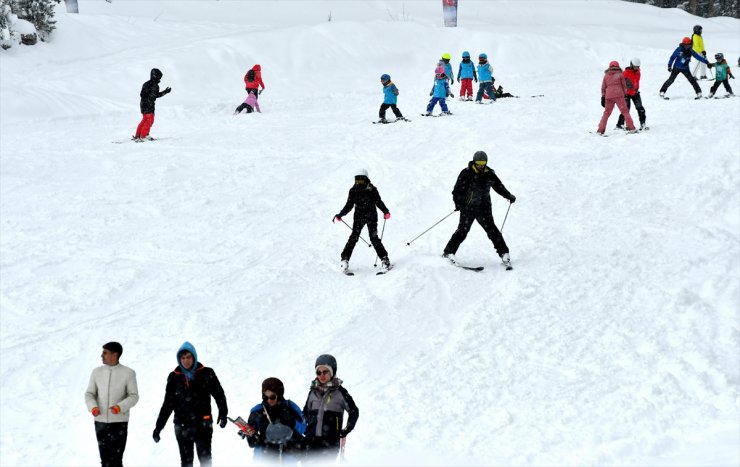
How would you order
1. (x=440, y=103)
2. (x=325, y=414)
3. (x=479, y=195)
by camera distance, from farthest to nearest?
(x=440, y=103), (x=479, y=195), (x=325, y=414)

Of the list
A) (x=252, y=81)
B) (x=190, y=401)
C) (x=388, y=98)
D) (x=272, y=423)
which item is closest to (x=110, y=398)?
(x=190, y=401)

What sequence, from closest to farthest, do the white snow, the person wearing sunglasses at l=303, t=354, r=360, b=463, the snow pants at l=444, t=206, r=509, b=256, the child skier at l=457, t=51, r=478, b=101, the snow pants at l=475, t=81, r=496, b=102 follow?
the person wearing sunglasses at l=303, t=354, r=360, b=463 < the white snow < the snow pants at l=444, t=206, r=509, b=256 < the snow pants at l=475, t=81, r=496, b=102 < the child skier at l=457, t=51, r=478, b=101

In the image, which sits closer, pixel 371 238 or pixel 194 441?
pixel 194 441

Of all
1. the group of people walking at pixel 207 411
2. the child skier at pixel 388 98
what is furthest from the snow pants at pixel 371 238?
the child skier at pixel 388 98

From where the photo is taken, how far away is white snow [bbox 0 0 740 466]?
21.9 feet

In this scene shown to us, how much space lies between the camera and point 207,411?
566cm

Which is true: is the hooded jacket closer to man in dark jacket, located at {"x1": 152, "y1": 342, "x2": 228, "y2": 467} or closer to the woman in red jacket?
man in dark jacket, located at {"x1": 152, "y1": 342, "x2": 228, "y2": 467}

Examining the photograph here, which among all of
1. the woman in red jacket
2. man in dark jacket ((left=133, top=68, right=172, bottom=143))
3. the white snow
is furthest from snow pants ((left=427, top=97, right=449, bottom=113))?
man in dark jacket ((left=133, top=68, right=172, bottom=143))

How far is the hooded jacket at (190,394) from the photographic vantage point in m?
5.54

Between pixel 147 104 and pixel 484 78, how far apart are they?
8225 mm

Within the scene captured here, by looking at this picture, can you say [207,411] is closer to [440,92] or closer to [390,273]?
[390,273]

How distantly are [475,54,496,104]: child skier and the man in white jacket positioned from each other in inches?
590

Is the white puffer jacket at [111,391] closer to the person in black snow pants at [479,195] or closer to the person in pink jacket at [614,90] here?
the person in black snow pants at [479,195]

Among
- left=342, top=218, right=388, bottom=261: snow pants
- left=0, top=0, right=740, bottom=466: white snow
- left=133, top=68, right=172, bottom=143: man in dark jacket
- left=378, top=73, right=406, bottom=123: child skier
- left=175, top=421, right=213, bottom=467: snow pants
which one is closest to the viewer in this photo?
left=175, top=421, right=213, bottom=467: snow pants
